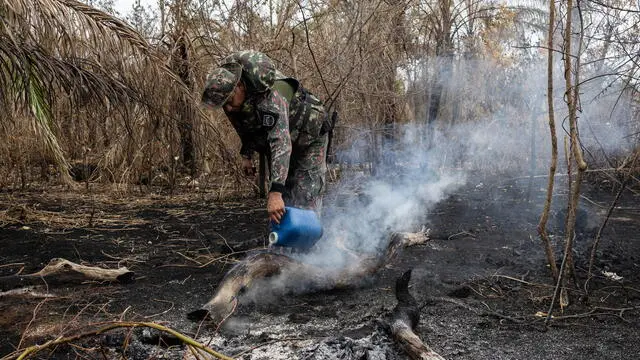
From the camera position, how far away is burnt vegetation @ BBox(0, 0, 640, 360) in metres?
2.84

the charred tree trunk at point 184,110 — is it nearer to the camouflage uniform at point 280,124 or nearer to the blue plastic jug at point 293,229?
the camouflage uniform at point 280,124

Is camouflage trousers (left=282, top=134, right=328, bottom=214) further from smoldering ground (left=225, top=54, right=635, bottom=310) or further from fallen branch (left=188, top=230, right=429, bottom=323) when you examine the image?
fallen branch (left=188, top=230, right=429, bottom=323)

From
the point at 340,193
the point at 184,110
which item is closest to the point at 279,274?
the point at 184,110

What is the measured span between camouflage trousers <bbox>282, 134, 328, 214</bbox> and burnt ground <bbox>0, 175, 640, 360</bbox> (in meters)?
0.78

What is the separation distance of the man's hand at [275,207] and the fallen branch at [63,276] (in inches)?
51.0

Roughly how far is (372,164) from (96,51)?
4591 millimetres

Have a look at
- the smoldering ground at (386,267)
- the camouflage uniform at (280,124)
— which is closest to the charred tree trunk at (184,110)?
the smoldering ground at (386,267)

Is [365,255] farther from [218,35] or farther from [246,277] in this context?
[218,35]

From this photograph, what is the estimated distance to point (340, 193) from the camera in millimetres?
7570

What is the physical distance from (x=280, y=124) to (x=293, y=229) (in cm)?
71

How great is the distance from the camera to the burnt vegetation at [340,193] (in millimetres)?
2842

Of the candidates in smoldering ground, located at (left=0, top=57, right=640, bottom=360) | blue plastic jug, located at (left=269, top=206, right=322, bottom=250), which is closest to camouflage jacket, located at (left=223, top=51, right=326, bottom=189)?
blue plastic jug, located at (left=269, top=206, right=322, bottom=250)

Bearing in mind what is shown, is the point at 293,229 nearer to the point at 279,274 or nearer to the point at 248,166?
the point at 279,274

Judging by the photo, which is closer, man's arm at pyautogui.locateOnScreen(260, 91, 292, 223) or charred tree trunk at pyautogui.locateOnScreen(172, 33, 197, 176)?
man's arm at pyautogui.locateOnScreen(260, 91, 292, 223)
